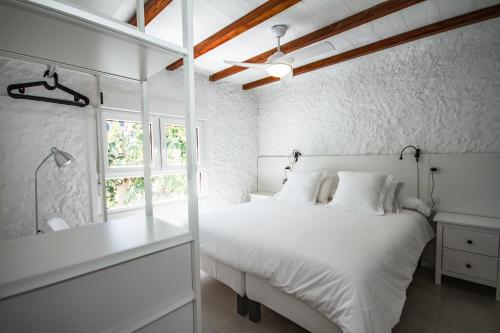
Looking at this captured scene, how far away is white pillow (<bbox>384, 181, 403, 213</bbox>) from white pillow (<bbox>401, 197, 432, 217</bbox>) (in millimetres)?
74

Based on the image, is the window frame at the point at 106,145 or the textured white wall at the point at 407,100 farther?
the window frame at the point at 106,145

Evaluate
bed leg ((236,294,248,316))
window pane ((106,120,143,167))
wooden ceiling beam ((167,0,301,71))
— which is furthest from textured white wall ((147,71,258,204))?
bed leg ((236,294,248,316))

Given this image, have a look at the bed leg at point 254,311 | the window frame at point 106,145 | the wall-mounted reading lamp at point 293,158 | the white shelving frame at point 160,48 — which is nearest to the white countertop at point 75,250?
the white shelving frame at point 160,48

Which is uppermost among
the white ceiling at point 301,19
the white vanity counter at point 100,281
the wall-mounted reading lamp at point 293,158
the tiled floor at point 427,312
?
the white ceiling at point 301,19

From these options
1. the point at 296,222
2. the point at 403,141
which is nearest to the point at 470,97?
the point at 403,141

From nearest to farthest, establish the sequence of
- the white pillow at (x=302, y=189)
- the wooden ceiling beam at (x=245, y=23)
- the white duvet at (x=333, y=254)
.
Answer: the white duvet at (x=333, y=254)
the wooden ceiling beam at (x=245, y=23)
the white pillow at (x=302, y=189)

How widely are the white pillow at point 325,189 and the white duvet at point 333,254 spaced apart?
572 mm

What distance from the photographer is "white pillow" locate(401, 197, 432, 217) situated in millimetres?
2330

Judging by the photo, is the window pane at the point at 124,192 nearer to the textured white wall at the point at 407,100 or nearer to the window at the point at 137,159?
the window at the point at 137,159

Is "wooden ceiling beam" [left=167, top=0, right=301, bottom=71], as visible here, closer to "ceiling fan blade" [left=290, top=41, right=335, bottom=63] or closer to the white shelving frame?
"ceiling fan blade" [left=290, top=41, right=335, bottom=63]

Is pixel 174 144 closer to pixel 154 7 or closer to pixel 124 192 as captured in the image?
pixel 124 192

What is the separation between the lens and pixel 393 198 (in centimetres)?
242

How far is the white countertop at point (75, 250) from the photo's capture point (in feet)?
1.72

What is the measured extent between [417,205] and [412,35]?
5.60 feet
